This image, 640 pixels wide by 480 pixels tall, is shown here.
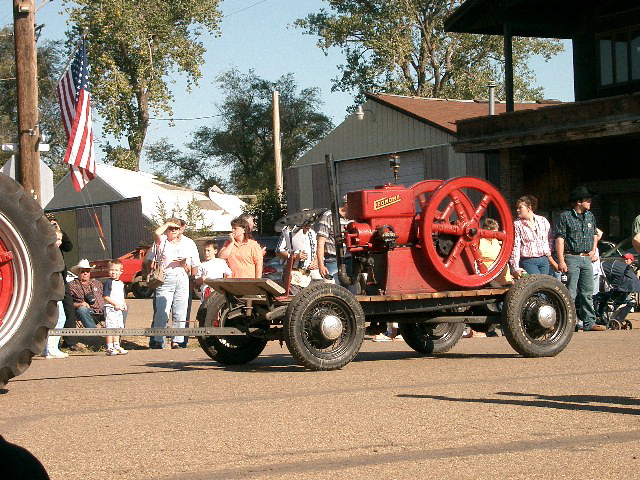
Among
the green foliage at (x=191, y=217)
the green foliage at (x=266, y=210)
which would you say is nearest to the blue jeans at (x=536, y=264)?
the green foliage at (x=191, y=217)

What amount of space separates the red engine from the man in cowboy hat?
12.5 feet

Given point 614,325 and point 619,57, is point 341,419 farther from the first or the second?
point 619,57

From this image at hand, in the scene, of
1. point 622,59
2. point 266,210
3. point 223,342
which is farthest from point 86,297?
point 266,210

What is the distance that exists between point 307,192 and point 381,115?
5.88m

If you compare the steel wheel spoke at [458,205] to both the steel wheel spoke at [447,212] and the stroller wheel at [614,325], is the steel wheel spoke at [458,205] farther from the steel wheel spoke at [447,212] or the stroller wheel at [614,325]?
the stroller wheel at [614,325]

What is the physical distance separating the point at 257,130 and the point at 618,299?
179 ft

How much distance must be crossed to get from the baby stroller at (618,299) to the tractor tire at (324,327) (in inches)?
271

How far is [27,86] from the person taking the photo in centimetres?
1492

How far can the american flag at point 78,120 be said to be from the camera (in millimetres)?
15609

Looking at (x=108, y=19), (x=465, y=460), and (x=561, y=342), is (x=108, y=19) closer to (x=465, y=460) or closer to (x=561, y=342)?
(x=561, y=342)

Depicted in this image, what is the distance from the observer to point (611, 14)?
98.5 ft

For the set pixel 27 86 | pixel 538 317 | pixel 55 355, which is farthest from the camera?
pixel 27 86

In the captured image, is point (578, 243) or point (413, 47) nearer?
point (578, 243)

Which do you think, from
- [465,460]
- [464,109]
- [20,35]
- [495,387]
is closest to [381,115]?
[464,109]
